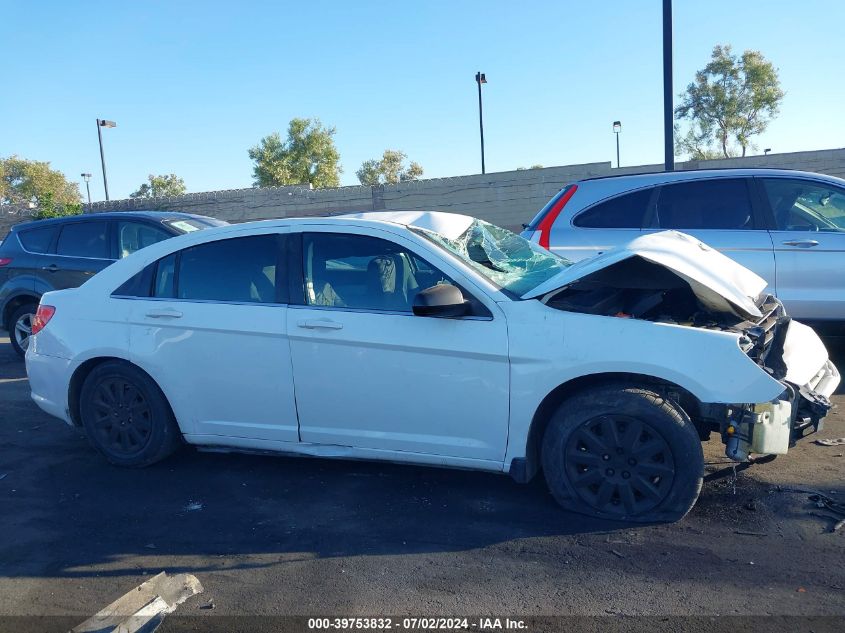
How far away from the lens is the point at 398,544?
3850mm

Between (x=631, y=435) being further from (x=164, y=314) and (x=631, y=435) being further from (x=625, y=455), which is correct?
(x=164, y=314)

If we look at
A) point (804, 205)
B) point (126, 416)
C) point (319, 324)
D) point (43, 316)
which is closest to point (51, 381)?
point (43, 316)

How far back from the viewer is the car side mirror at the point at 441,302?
3.95m

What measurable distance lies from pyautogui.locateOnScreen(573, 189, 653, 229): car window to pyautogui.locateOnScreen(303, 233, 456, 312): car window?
3374mm

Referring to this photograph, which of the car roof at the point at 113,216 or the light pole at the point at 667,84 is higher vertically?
the light pole at the point at 667,84

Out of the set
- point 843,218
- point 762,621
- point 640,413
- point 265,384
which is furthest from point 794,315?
point 265,384

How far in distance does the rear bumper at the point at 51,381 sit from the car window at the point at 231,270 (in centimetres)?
105

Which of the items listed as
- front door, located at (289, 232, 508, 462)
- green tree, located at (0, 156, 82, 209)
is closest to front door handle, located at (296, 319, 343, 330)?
front door, located at (289, 232, 508, 462)

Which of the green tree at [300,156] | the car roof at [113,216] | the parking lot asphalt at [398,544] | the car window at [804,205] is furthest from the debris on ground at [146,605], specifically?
the green tree at [300,156]

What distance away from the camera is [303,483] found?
4766mm

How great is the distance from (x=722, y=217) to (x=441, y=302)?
4242mm

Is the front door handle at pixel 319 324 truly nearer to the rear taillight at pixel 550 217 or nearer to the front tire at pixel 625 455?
the front tire at pixel 625 455

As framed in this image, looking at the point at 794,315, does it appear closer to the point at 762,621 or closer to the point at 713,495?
the point at 713,495

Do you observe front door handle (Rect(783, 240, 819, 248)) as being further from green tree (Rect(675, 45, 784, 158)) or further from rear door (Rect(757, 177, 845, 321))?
green tree (Rect(675, 45, 784, 158))
